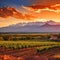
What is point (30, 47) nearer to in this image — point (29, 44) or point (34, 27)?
point (29, 44)

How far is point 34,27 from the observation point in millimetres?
2604

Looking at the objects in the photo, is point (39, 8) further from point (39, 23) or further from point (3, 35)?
point (3, 35)

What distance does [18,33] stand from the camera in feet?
8.50

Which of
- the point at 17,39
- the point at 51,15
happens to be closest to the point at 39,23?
the point at 51,15

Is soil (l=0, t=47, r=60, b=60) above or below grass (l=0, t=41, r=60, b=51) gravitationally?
below

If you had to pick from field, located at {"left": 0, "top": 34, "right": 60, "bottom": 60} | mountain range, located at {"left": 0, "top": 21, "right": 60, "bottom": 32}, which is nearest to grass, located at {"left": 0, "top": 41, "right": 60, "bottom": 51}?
field, located at {"left": 0, "top": 34, "right": 60, "bottom": 60}

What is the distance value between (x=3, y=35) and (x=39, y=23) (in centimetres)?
49

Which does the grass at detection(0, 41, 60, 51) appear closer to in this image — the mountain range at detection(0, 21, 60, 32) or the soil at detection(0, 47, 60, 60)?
the soil at detection(0, 47, 60, 60)

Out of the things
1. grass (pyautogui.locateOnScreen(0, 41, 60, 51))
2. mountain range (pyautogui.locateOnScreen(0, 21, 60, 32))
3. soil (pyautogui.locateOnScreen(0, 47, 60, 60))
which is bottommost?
soil (pyautogui.locateOnScreen(0, 47, 60, 60))

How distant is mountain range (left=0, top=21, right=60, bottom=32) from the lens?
101 inches

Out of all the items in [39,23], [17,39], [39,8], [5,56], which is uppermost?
[39,8]

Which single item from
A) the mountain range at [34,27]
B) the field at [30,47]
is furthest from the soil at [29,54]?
the mountain range at [34,27]

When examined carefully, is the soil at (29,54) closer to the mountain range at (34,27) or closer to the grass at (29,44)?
the grass at (29,44)

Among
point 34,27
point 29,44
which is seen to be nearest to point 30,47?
point 29,44
